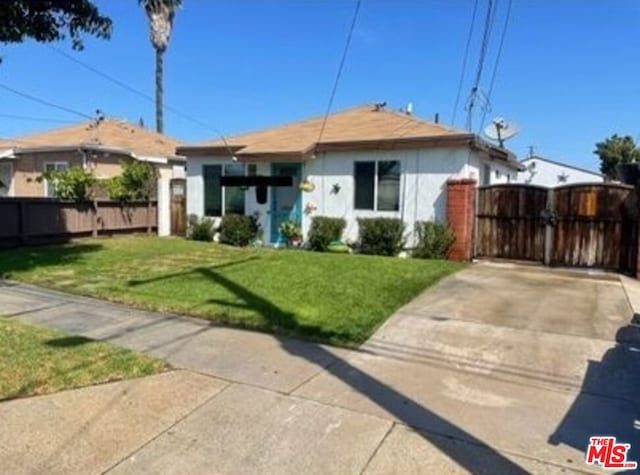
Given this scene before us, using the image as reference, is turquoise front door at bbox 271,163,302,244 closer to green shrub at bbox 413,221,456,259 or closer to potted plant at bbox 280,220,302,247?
potted plant at bbox 280,220,302,247

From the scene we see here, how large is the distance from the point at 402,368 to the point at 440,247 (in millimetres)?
7959

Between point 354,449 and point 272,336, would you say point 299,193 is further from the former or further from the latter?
point 354,449

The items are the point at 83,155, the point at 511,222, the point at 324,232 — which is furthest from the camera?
the point at 83,155

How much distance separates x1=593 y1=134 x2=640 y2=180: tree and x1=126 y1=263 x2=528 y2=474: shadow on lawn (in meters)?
41.6

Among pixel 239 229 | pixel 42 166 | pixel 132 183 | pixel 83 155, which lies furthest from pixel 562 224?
pixel 42 166

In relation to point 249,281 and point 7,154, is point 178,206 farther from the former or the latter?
point 249,281

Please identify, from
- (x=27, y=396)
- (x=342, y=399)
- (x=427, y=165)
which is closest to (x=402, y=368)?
(x=342, y=399)

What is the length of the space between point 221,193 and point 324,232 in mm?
4151

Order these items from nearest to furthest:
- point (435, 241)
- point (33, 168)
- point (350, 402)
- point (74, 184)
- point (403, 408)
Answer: point (403, 408) → point (350, 402) → point (435, 241) → point (74, 184) → point (33, 168)

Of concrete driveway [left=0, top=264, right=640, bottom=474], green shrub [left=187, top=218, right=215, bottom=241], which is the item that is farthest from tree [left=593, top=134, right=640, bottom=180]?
concrete driveway [left=0, top=264, right=640, bottom=474]

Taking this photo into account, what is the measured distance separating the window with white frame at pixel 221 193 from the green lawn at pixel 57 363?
10601mm

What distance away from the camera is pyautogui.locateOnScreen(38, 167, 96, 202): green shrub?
16.6m

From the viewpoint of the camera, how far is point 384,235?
1389 centimetres

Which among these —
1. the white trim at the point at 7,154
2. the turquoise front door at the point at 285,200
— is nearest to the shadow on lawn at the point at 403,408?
the turquoise front door at the point at 285,200
